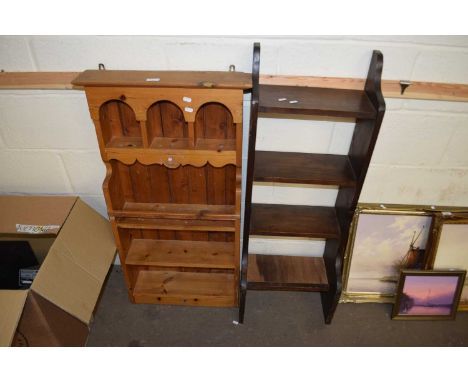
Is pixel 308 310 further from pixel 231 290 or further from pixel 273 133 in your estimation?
pixel 273 133

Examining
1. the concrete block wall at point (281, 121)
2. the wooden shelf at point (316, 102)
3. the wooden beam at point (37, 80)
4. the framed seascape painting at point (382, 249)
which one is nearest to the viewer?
the wooden shelf at point (316, 102)

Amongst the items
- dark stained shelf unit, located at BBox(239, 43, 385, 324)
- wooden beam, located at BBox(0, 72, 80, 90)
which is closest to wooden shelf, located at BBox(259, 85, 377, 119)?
dark stained shelf unit, located at BBox(239, 43, 385, 324)

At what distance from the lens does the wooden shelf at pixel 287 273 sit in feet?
6.04

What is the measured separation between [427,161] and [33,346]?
1983 mm

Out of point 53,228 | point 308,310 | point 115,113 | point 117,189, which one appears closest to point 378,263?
point 308,310

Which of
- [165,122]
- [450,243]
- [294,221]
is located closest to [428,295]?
[450,243]

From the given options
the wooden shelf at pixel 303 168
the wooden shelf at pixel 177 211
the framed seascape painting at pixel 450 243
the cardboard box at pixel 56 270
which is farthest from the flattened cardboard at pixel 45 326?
the framed seascape painting at pixel 450 243

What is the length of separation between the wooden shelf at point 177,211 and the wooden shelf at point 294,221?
0.50 feet

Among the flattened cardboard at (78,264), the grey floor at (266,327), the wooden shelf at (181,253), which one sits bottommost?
the grey floor at (266,327)

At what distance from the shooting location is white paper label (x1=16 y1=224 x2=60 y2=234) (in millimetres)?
1781

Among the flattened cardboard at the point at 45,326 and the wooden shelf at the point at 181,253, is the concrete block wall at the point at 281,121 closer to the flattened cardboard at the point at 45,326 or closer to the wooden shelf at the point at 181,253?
the wooden shelf at the point at 181,253

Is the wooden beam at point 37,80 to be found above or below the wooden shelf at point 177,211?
above

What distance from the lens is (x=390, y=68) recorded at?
4.85 feet

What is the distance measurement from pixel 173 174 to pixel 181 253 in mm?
457
